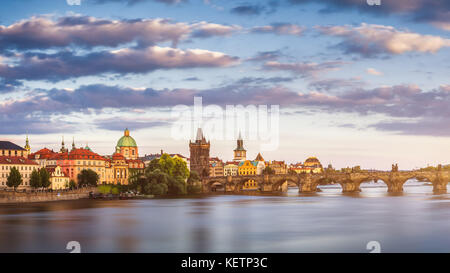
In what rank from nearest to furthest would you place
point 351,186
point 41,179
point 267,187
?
point 41,179
point 351,186
point 267,187

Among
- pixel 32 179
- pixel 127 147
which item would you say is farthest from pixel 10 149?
pixel 127 147

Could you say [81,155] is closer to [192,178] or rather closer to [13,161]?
[13,161]

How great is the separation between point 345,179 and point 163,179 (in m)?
32.3

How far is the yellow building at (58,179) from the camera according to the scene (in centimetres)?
8857

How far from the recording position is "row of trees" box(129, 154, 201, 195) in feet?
285

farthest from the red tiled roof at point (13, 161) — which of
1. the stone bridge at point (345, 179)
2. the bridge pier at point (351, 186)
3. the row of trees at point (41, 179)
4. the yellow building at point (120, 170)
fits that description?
the bridge pier at point (351, 186)

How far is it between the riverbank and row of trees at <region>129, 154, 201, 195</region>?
1107 cm

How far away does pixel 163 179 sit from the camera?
8825 cm

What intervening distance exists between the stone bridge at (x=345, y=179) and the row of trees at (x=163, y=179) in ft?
55.8

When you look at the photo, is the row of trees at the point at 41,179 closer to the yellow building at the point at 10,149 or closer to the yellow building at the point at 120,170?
the yellow building at the point at 10,149

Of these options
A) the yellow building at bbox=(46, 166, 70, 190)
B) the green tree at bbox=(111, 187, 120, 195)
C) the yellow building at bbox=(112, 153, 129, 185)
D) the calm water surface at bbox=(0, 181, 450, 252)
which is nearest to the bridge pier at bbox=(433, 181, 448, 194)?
the calm water surface at bbox=(0, 181, 450, 252)

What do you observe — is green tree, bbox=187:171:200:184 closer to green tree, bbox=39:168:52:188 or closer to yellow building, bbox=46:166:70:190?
yellow building, bbox=46:166:70:190
